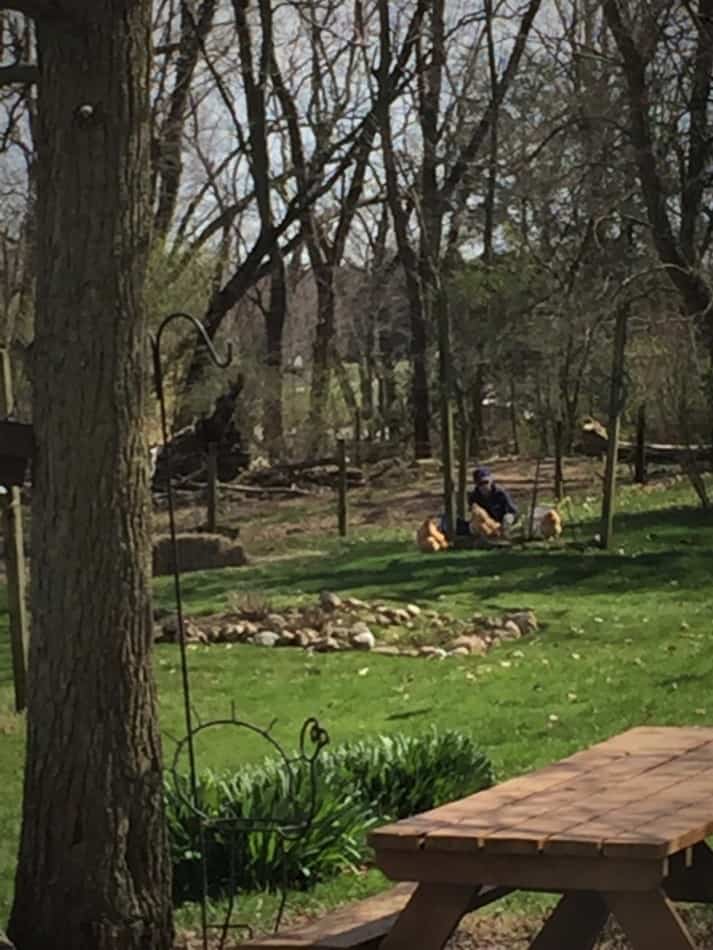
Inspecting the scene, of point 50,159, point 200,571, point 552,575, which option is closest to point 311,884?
point 50,159

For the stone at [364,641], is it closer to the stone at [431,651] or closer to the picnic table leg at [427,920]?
the stone at [431,651]

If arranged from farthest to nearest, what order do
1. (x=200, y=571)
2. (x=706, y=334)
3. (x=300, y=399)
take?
(x=300, y=399)
(x=706, y=334)
(x=200, y=571)

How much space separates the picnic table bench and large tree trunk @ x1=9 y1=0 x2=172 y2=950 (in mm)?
769

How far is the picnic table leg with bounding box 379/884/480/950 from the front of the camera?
417cm

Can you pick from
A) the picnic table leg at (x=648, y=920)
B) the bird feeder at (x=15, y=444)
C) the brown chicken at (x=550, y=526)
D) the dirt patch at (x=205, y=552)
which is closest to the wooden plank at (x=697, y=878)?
the picnic table leg at (x=648, y=920)

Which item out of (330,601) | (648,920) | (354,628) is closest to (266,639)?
(354,628)

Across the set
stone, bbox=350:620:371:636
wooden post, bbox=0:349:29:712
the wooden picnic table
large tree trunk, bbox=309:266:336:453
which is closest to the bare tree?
stone, bbox=350:620:371:636

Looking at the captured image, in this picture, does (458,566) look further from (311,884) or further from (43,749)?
(43,749)

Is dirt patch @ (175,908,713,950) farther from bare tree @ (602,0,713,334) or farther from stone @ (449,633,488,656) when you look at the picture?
bare tree @ (602,0,713,334)

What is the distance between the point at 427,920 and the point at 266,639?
31.2ft

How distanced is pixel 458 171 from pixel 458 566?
58.8 feet

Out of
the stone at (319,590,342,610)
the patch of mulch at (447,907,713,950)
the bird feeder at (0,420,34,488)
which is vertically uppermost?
the bird feeder at (0,420,34,488)

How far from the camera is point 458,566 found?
17891 millimetres

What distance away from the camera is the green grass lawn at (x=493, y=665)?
391 inches
